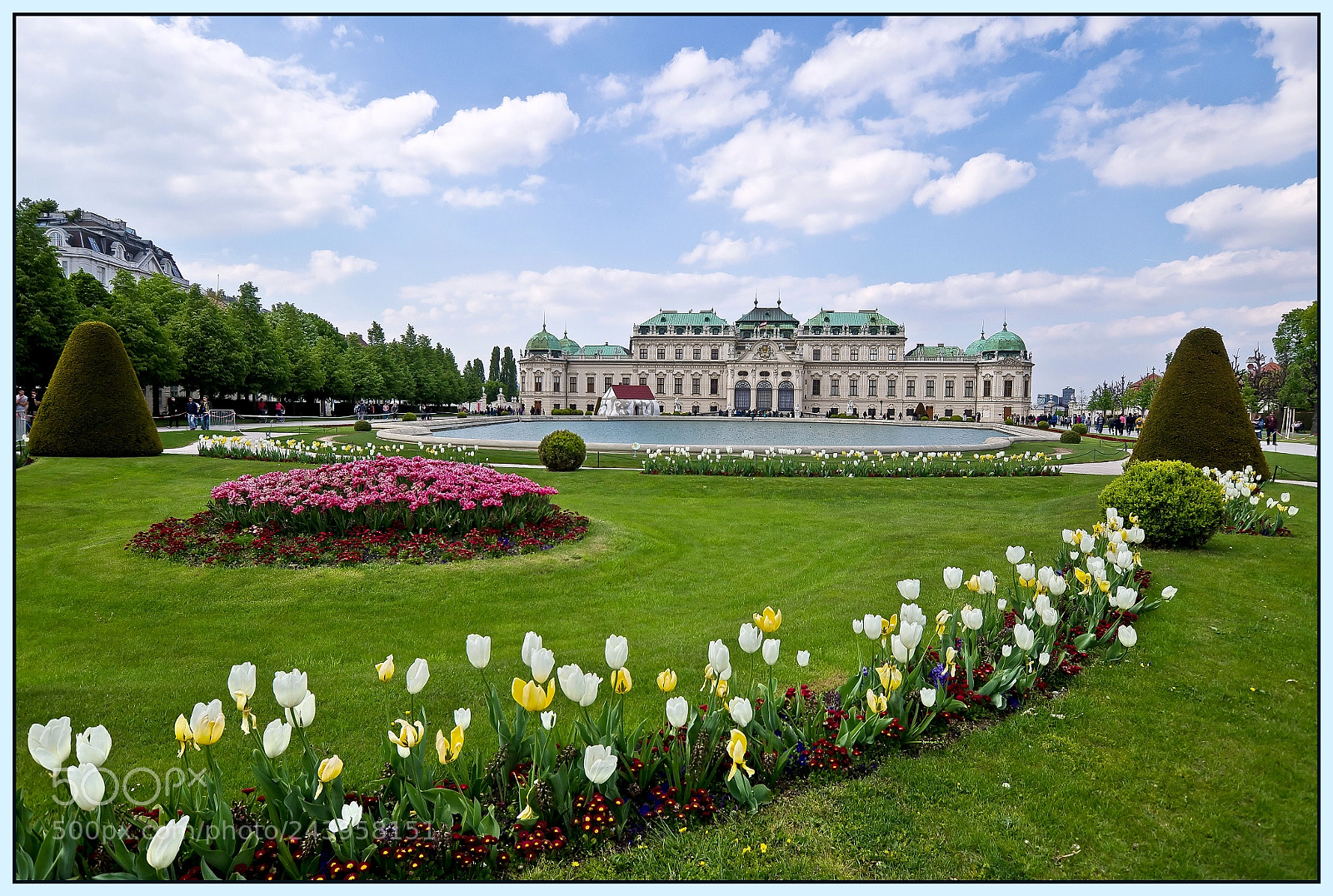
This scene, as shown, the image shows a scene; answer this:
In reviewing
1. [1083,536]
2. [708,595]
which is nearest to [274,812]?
[708,595]

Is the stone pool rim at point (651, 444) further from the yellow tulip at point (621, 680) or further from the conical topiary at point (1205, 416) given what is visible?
the yellow tulip at point (621, 680)

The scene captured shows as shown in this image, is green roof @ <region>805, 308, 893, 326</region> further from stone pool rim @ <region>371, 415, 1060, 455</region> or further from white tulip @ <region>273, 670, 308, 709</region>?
white tulip @ <region>273, 670, 308, 709</region>

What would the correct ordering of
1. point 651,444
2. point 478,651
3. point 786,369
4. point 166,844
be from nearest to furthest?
point 166,844 → point 478,651 → point 651,444 → point 786,369

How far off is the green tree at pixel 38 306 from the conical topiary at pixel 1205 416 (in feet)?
111

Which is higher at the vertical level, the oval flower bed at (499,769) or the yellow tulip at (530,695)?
the yellow tulip at (530,695)

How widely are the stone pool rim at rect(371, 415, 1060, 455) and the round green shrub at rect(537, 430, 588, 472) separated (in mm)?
2989

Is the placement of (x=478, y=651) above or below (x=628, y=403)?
below

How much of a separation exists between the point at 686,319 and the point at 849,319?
2201 centimetres

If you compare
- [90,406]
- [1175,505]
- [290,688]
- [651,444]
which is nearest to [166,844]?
[290,688]

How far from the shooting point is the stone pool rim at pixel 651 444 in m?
24.5

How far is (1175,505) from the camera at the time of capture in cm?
888

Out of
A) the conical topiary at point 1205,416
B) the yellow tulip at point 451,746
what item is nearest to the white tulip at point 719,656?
the yellow tulip at point 451,746

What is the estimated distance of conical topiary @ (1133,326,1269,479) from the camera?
1348 centimetres

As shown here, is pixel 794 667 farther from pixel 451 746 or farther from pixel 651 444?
pixel 651 444
